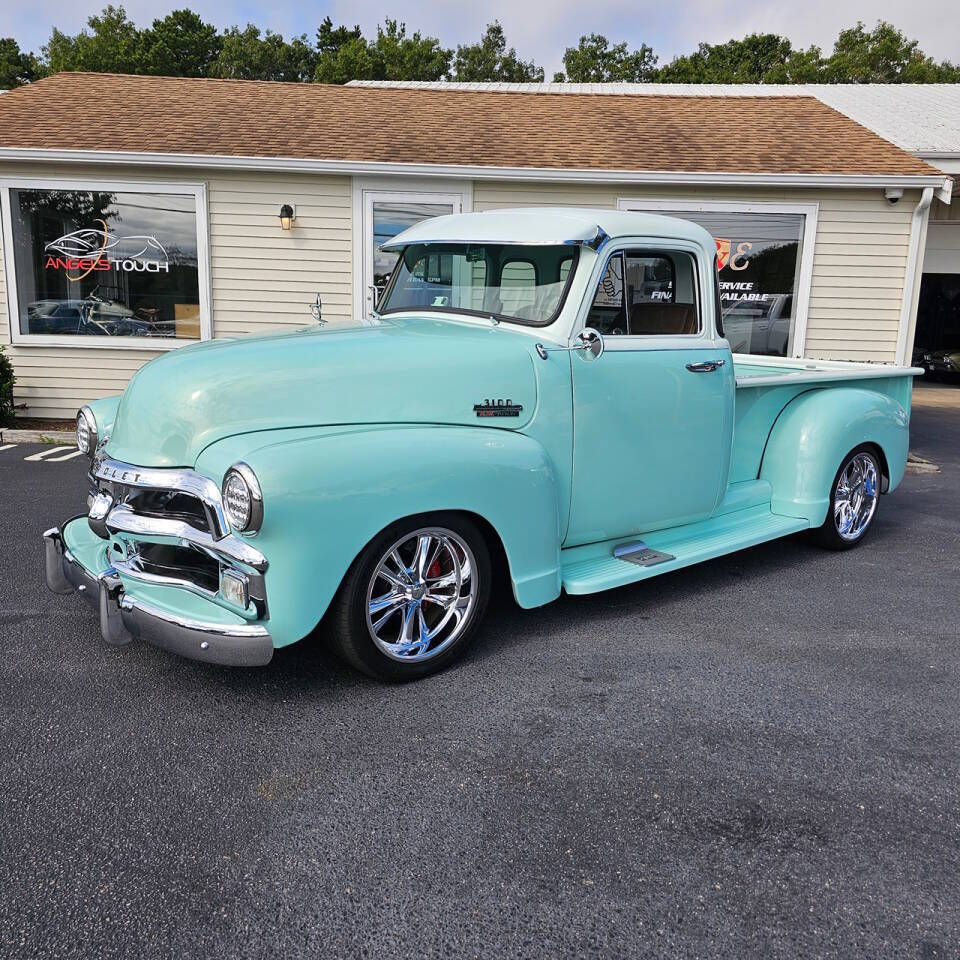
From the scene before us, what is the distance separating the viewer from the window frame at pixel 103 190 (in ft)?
31.7

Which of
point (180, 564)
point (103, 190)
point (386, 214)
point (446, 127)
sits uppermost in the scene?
point (446, 127)

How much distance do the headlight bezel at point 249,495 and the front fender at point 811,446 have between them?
342 cm

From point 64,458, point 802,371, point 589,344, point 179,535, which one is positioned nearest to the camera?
point 179,535

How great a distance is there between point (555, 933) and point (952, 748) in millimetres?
1745

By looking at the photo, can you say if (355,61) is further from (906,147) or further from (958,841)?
(958,841)

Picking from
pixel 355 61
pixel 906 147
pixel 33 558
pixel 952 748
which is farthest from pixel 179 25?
pixel 952 748

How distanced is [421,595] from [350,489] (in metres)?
0.62

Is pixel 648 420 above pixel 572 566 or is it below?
above

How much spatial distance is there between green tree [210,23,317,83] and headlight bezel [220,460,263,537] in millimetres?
53273

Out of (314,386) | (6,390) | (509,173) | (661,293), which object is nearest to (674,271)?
(661,293)

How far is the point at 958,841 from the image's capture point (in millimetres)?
2434

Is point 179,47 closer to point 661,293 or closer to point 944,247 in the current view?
point 944,247

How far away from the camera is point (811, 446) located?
5.01 metres

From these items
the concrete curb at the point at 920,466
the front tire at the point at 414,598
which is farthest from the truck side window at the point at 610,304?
the concrete curb at the point at 920,466
